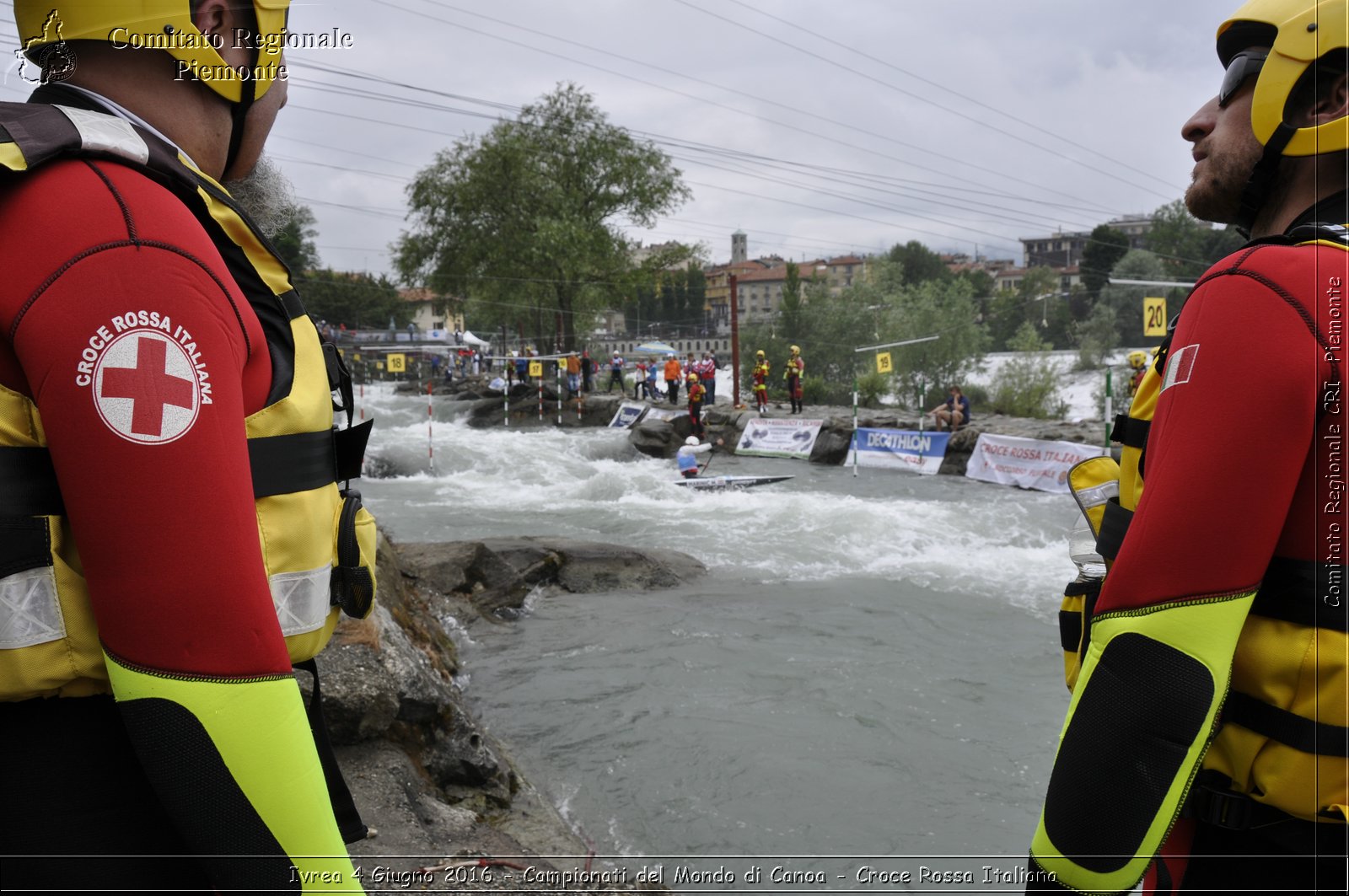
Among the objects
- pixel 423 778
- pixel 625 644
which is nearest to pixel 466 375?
pixel 625 644

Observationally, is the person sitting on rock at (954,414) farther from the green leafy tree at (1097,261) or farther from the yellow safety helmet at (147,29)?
the green leafy tree at (1097,261)

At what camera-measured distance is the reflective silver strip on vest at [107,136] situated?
2.99ft

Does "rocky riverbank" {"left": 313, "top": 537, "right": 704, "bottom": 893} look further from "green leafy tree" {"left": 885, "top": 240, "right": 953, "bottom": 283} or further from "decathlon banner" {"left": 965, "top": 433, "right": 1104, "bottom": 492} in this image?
"green leafy tree" {"left": 885, "top": 240, "right": 953, "bottom": 283}

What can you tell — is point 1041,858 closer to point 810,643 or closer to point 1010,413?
point 810,643

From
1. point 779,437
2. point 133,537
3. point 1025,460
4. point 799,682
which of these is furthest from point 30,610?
point 779,437

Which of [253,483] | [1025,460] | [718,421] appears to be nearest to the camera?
[253,483]

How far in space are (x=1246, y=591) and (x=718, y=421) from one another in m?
24.2

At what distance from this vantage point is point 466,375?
52031 millimetres

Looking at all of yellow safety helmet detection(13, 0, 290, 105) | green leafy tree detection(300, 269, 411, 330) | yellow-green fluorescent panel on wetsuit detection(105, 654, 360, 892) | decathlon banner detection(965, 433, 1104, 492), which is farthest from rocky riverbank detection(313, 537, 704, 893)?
green leafy tree detection(300, 269, 411, 330)

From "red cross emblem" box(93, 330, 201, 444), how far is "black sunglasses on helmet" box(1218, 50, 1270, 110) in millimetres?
1628

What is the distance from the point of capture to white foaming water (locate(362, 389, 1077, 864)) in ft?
15.7

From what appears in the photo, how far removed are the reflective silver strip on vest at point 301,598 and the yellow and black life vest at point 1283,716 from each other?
131 centimetres

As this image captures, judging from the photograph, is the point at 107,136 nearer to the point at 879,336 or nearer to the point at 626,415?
the point at 626,415

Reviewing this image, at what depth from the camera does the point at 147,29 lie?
1.05 meters
